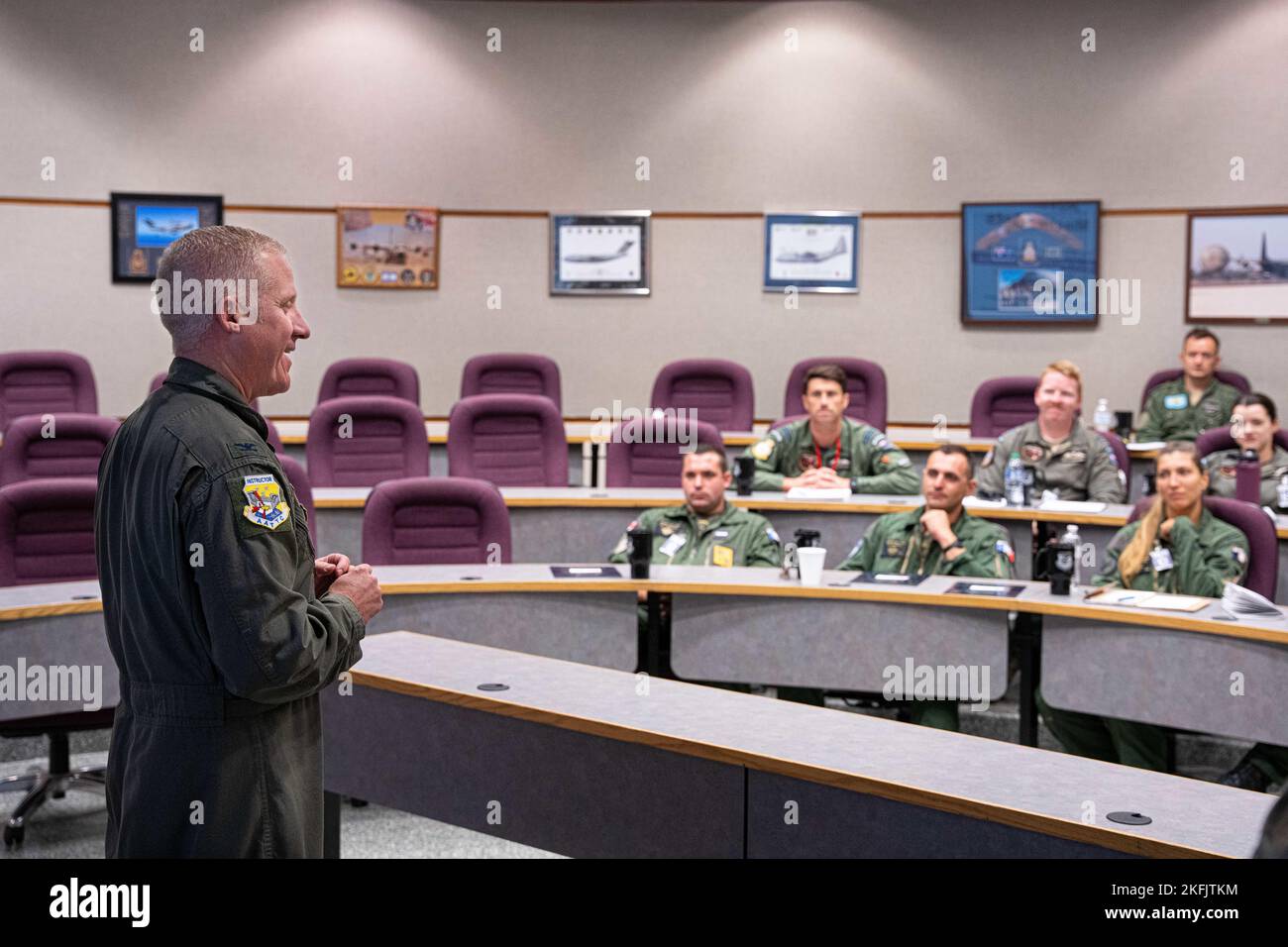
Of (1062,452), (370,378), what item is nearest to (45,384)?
(370,378)

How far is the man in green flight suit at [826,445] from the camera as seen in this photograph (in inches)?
249

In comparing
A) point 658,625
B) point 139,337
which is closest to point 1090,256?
point 658,625

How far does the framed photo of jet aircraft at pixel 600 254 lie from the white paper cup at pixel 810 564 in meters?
5.29

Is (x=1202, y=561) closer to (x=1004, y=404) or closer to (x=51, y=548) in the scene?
(x=1004, y=404)

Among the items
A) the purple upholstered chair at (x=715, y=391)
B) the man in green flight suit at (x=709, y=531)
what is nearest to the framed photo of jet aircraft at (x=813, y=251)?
the purple upholstered chair at (x=715, y=391)

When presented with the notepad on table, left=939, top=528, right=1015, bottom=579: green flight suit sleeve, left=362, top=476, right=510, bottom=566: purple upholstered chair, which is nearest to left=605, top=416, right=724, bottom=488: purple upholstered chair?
the notepad on table

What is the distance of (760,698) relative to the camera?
270 centimetres

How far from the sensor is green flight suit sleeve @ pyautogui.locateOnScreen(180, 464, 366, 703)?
1.69 metres

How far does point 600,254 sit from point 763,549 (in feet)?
15.8

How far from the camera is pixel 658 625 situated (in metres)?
4.39

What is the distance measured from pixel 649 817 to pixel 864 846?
415mm

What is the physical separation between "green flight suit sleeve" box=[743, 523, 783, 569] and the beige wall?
14.7 feet

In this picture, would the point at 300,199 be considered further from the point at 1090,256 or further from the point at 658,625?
the point at 658,625

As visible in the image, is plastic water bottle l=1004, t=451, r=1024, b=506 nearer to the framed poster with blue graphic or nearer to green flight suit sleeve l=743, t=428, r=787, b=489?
green flight suit sleeve l=743, t=428, r=787, b=489
